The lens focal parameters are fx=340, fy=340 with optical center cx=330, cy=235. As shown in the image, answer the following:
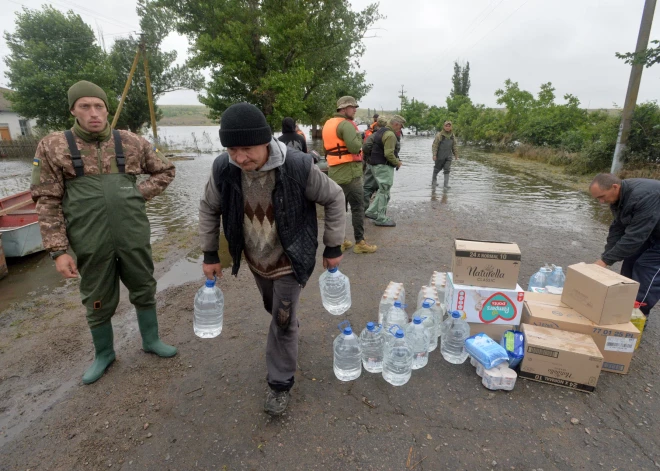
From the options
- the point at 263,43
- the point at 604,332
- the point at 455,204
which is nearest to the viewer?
the point at 604,332

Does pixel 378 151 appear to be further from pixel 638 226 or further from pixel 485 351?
pixel 485 351

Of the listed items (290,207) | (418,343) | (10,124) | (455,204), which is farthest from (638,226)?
(10,124)

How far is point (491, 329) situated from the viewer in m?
3.13

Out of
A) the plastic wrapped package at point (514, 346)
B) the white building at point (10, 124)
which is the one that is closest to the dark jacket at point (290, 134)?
the plastic wrapped package at point (514, 346)

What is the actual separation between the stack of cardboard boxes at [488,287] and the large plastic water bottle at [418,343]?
1.46ft

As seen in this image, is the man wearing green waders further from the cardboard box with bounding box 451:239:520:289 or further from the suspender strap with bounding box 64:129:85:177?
the cardboard box with bounding box 451:239:520:289

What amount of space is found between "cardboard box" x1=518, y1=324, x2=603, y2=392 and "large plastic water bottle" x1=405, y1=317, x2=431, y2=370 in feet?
2.51

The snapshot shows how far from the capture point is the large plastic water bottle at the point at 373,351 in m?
2.91

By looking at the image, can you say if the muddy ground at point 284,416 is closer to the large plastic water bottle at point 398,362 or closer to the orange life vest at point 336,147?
the large plastic water bottle at point 398,362

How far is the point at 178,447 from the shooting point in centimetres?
222

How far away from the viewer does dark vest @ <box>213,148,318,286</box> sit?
2184 mm

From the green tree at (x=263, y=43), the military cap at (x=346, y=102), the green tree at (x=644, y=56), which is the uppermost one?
the green tree at (x=263, y=43)

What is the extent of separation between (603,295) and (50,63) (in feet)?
116

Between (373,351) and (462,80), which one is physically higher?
(462,80)
